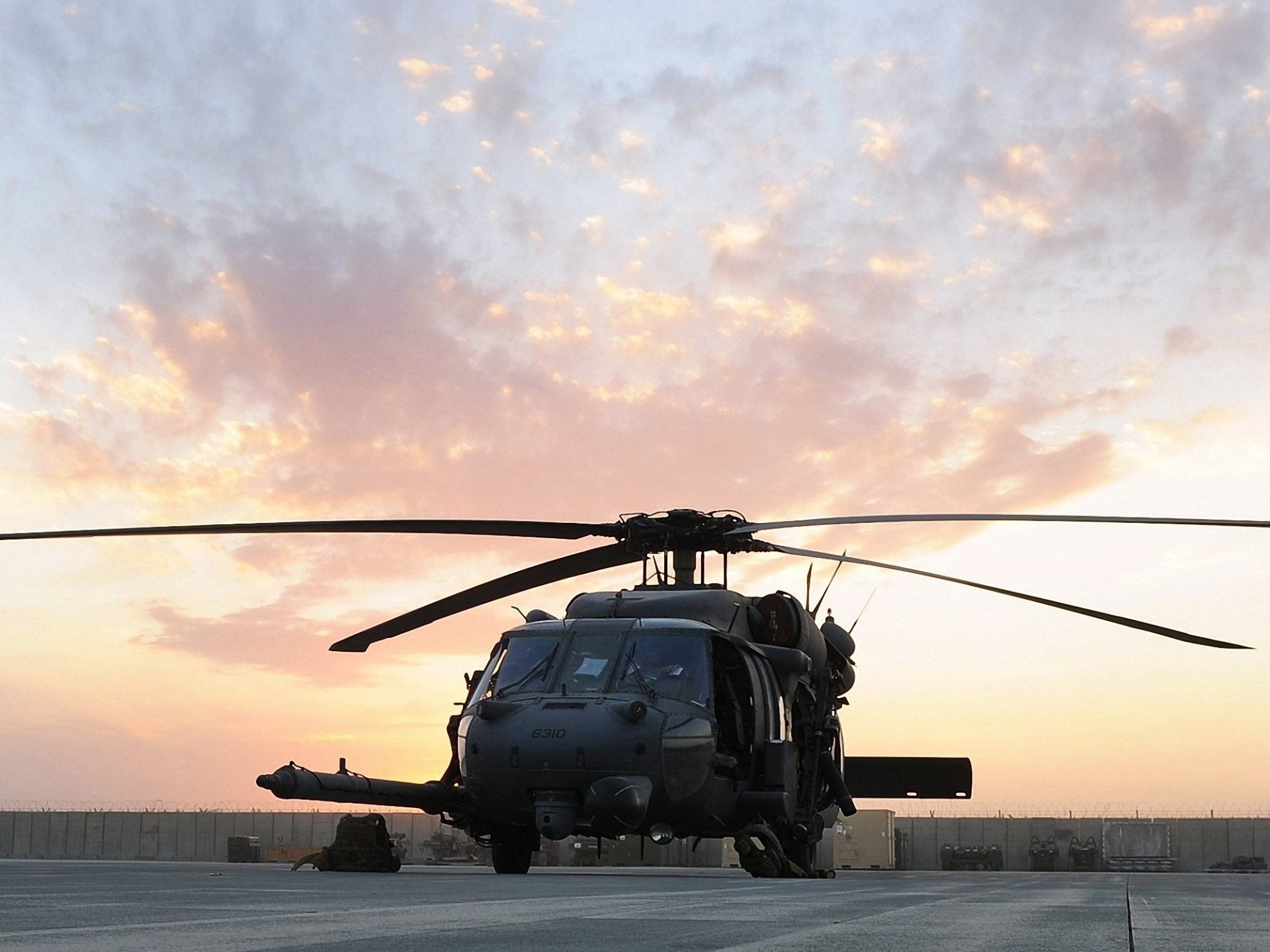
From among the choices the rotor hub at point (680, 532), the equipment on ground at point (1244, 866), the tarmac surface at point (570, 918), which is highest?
the rotor hub at point (680, 532)

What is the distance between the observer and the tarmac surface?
5.08 m

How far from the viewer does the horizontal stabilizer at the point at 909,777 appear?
23109 millimetres

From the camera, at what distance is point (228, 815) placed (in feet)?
230

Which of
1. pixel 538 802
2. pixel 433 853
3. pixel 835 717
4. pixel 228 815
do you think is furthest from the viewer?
pixel 228 815

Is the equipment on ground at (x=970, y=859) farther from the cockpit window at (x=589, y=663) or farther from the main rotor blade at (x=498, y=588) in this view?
the cockpit window at (x=589, y=663)

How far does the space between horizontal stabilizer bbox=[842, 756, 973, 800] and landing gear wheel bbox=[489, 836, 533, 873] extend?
6738 mm

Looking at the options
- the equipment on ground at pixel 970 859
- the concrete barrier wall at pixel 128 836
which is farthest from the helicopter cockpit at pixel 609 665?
the equipment on ground at pixel 970 859

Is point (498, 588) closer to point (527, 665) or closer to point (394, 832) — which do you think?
point (527, 665)

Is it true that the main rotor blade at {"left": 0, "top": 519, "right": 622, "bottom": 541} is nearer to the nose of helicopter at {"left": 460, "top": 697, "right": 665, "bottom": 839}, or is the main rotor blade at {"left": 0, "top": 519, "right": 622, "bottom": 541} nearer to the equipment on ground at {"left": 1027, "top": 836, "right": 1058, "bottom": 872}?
the nose of helicopter at {"left": 460, "top": 697, "right": 665, "bottom": 839}

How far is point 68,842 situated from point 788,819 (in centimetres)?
5575

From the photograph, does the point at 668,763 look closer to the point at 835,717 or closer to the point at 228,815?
the point at 835,717

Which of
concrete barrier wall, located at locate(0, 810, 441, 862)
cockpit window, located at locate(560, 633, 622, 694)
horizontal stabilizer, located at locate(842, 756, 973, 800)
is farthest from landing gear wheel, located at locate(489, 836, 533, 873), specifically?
concrete barrier wall, located at locate(0, 810, 441, 862)

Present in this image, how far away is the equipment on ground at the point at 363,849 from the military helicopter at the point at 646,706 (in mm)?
636

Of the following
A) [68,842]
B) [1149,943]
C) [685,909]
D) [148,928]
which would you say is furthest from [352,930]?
[68,842]
